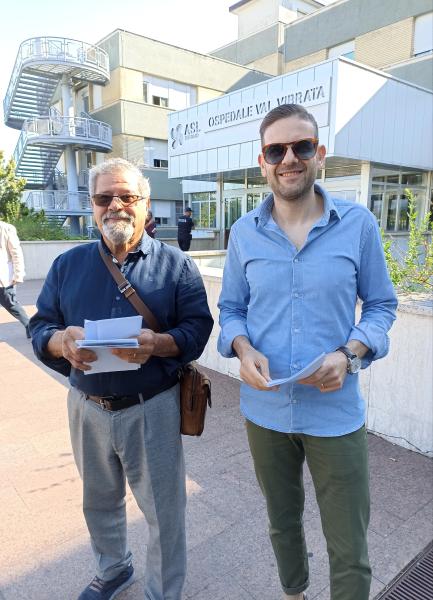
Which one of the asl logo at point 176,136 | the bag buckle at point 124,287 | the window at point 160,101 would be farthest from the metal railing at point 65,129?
the bag buckle at point 124,287

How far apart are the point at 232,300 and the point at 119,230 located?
22.5 inches

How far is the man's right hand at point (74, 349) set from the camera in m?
1.57

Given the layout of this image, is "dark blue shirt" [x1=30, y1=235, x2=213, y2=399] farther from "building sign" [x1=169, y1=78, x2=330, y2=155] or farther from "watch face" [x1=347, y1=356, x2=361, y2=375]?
"building sign" [x1=169, y1=78, x2=330, y2=155]

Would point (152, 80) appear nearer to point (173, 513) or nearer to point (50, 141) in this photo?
point (50, 141)

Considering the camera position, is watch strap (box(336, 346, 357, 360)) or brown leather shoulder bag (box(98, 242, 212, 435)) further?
brown leather shoulder bag (box(98, 242, 212, 435))

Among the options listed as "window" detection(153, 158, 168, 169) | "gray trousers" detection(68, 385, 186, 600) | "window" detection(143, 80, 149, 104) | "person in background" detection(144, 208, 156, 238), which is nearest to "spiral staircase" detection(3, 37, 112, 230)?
→ "window" detection(143, 80, 149, 104)

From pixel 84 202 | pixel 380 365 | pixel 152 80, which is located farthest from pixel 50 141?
pixel 380 365

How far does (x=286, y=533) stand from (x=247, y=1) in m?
31.2

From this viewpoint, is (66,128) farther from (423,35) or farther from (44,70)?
(423,35)

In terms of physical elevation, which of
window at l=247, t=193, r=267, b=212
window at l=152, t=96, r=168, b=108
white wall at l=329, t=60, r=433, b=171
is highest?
window at l=152, t=96, r=168, b=108

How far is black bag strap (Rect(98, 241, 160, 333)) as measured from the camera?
5.83 ft

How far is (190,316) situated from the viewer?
1.90 meters

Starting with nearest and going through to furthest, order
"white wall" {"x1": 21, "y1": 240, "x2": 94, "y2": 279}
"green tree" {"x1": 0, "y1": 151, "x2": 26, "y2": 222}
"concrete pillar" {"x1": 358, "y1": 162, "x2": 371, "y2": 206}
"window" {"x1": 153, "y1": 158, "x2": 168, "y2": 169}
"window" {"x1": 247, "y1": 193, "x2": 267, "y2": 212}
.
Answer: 1. "white wall" {"x1": 21, "y1": 240, "x2": 94, "y2": 279}
2. "concrete pillar" {"x1": 358, "y1": 162, "x2": 371, "y2": 206}
3. "green tree" {"x1": 0, "y1": 151, "x2": 26, "y2": 222}
4. "window" {"x1": 247, "y1": 193, "x2": 267, "y2": 212}
5. "window" {"x1": 153, "y1": 158, "x2": 168, "y2": 169}

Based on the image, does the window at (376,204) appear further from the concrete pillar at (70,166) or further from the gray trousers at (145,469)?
the concrete pillar at (70,166)
